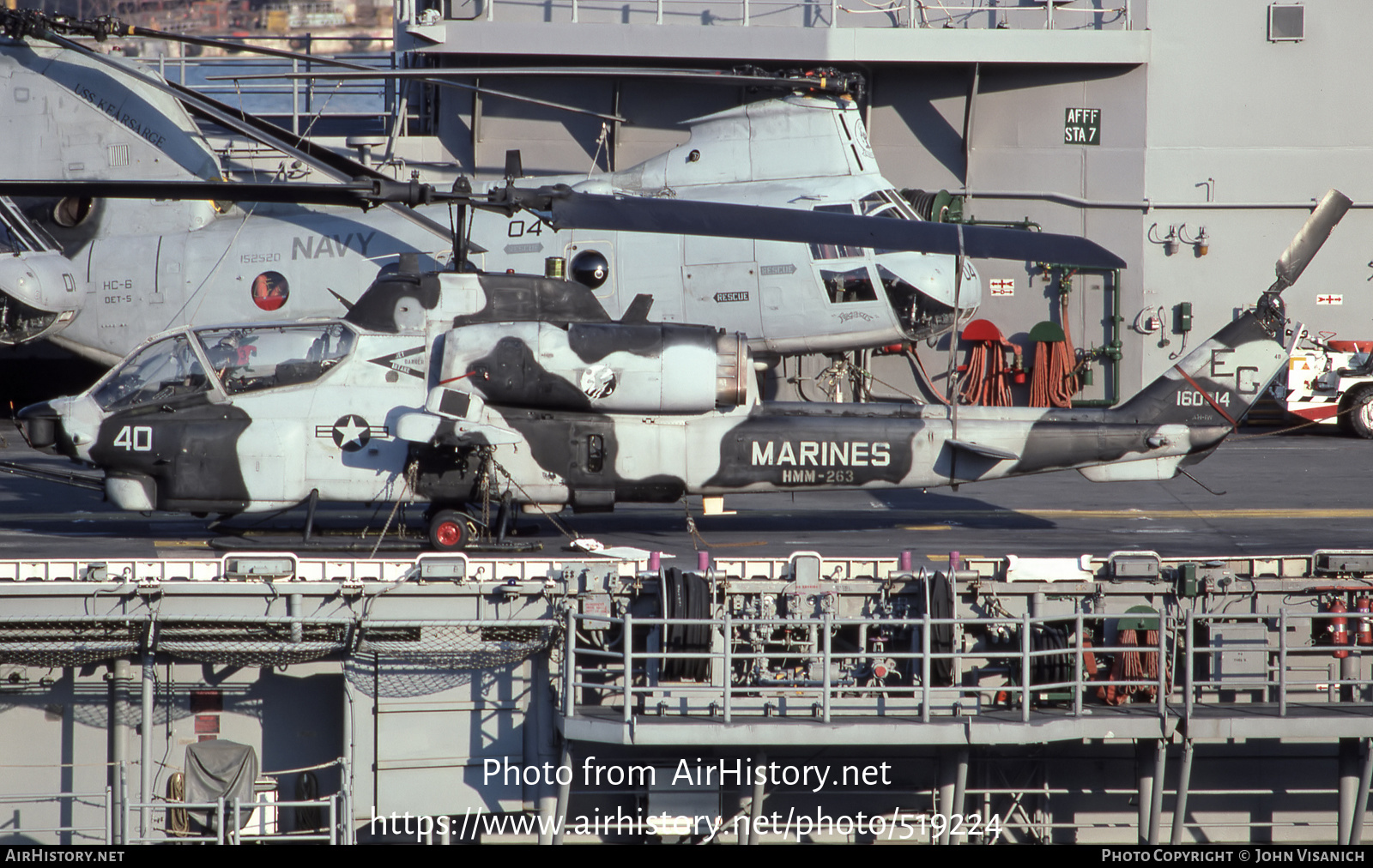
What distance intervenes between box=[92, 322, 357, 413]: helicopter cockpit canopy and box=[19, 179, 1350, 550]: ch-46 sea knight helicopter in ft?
0.05

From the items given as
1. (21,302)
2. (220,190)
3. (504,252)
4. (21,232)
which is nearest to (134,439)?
(220,190)

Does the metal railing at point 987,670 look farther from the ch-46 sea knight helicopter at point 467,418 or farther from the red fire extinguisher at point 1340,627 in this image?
the ch-46 sea knight helicopter at point 467,418

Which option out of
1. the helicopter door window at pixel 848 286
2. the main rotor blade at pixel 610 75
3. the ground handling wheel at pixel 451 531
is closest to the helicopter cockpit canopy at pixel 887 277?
the helicopter door window at pixel 848 286

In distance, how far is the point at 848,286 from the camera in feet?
55.8

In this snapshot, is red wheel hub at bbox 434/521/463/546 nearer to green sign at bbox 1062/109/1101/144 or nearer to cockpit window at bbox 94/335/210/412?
cockpit window at bbox 94/335/210/412

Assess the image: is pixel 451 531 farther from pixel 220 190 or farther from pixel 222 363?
pixel 220 190

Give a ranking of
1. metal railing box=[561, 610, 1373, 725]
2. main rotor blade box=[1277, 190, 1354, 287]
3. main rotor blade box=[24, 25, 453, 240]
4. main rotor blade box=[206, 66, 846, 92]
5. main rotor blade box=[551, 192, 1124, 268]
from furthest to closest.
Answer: main rotor blade box=[206, 66, 846, 92] → main rotor blade box=[1277, 190, 1354, 287] → main rotor blade box=[24, 25, 453, 240] → main rotor blade box=[551, 192, 1124, 268] → metal railing box=[561, 610, 1373, 725]

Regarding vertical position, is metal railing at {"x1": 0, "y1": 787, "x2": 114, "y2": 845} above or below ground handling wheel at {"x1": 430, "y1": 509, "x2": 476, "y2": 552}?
below

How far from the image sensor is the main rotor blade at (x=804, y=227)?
1074 centimetres

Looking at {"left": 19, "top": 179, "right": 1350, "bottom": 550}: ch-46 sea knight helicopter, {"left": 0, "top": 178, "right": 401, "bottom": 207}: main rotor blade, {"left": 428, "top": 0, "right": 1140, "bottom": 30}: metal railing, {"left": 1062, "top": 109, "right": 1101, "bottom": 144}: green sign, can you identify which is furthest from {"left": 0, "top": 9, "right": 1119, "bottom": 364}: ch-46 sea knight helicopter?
{"left": 0, "top": 178, "right": 401, "bottom": 207}: main rotor blade

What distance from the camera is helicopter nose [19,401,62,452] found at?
466 inches

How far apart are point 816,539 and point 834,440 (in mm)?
1267

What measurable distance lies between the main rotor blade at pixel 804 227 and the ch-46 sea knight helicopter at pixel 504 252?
584 cm

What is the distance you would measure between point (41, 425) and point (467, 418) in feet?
13.2
